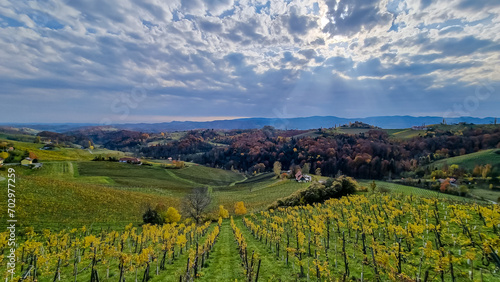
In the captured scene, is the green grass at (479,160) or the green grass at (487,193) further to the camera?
the green grass at (479,160)

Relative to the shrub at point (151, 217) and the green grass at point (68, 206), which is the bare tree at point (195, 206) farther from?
the green grass at point (68, 206)

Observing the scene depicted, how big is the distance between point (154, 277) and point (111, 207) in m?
39.5

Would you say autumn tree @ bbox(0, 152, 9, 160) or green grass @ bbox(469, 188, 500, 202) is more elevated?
autumn tree @ bbox(0, 152, 9, 160)

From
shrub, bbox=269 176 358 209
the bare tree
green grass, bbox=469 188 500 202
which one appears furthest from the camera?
green grass, bbox=469 188 500 202

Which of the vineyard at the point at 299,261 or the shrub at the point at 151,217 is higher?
the vineyard at the point at 299,261

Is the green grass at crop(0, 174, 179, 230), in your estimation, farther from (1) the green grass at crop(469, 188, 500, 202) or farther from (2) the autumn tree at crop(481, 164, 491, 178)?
(2) the autumn tree at crop(481, 164, 491, 178)

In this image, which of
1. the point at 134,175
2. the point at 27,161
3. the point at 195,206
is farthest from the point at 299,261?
the point at 27,161

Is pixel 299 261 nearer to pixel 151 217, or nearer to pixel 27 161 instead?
pixel 151 217

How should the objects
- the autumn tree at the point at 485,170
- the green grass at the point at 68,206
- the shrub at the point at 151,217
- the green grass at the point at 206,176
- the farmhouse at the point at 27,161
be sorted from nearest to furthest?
the green grass at the point at 68,206
the shrub at the point at 151,217
the farmhouse at the point at 27,161
the autumn tree at the point at 485,170
the green grass at the point at 206,176

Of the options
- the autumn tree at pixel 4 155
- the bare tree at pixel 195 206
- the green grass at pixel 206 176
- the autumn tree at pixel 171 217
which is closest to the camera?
the autumn tree at pixel 171 217

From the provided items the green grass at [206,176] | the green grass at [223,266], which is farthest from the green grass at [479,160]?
the green grass at [223,266]

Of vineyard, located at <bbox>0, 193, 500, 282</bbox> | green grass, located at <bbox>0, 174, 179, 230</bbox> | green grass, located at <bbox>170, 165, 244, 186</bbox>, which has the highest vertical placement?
vineyard, located at <bbox>0, 193, 500, 282</bbox>

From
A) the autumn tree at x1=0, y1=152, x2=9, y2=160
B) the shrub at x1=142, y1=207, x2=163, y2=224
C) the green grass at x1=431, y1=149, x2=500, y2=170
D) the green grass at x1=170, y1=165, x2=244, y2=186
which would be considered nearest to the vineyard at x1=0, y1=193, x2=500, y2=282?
the shrub at x1=142, y1=207, x2=163, y2=224

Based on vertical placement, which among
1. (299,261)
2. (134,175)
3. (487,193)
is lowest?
(134,175)
